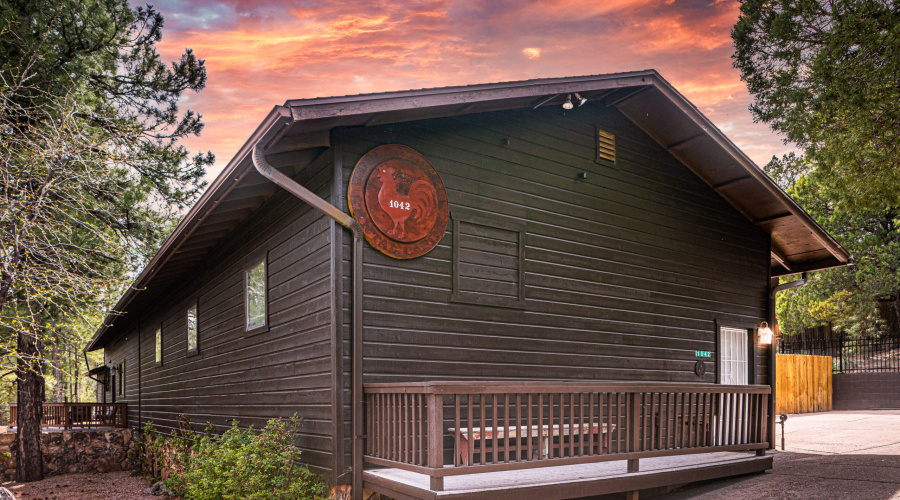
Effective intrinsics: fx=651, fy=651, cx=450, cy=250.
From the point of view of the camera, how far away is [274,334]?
8172 millimetres

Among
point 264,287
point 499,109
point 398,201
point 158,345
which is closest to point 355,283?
point 398,201

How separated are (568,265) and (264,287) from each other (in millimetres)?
4047

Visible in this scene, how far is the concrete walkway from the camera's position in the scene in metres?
7.18

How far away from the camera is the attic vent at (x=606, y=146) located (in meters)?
9.40

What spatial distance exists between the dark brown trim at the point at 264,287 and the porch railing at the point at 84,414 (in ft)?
39.7

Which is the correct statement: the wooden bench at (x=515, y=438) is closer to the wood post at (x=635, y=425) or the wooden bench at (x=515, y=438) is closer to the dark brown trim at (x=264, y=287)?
the wood post at (x=635, y=425)

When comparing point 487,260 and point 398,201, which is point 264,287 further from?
point 487,260

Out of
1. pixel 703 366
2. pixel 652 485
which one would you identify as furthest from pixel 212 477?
pixel 703 366

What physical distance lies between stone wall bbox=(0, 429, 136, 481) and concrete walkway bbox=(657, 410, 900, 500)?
13.9 meters

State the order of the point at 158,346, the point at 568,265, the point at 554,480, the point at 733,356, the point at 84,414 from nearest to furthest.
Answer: the point at 554,480, the point at 568,265, the point at 733,356, the point at 158,346, the point at 84,414

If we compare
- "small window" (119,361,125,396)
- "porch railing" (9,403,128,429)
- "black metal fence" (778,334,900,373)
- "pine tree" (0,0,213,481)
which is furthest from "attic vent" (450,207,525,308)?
"small window" (119,361,125,396)

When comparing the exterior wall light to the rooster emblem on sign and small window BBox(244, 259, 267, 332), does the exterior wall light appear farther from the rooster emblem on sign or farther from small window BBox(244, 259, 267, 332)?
small window BBox(244, 259, 267, 332)

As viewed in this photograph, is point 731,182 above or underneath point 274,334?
above

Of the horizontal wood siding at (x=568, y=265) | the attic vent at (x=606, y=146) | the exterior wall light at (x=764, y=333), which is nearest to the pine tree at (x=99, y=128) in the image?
the horizontal wood siding at (x=568, y=265)
